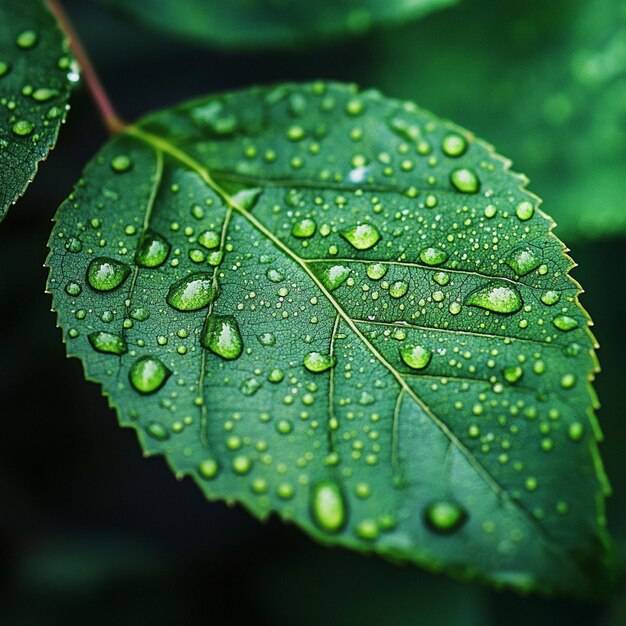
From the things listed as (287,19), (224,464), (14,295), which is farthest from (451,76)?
(14,295)

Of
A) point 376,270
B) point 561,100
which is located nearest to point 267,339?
point 376,270

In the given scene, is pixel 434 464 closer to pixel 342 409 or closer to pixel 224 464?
pixel 342 409

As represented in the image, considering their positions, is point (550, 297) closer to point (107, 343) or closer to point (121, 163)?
point (107, 343)

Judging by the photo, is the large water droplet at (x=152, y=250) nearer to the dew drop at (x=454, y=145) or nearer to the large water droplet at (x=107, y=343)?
the large water droplet at (x=107, y=343)

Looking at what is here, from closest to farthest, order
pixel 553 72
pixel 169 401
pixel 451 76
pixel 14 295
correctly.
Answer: pixel 169 401 < pixel 553 72 < pixel 451 76 < pixel 14 295

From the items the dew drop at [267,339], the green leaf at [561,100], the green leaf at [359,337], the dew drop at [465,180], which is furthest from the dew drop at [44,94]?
the green leaf at [561,100]

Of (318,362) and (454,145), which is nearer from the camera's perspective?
(318,362)

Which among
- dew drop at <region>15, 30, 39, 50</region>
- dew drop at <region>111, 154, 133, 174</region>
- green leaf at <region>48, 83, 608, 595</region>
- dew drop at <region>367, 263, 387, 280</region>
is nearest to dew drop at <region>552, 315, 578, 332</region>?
green leaf at <region>48, 83, 608, 595</region>

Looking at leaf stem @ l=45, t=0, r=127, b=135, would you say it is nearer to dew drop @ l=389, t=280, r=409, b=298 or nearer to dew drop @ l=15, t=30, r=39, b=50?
dew drop @ l=15, t=30, r=39, b=50
